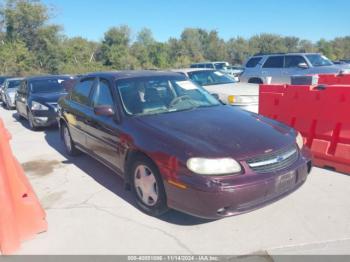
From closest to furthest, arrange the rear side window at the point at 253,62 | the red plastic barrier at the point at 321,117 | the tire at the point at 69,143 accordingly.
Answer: the red plastic barrier at the point at 321,117 < the tire at the point at 69,143 < the rear side window at the point at 253,62

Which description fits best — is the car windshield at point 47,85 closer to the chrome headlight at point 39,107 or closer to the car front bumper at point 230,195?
the chrome headlight at point 39,107

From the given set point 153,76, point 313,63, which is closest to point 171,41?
point 313,63

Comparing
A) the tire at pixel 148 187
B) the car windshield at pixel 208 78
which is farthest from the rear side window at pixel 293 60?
the tire at pixel 148 187

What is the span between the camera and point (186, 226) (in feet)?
11.8

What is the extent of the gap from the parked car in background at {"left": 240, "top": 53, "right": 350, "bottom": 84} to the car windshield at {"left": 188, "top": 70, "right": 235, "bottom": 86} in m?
2.67

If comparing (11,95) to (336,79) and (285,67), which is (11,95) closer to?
(285,67)

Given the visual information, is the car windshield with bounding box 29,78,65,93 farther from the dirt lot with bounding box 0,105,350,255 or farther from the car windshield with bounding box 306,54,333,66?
the car windshield with bounding box 306,54,333,66

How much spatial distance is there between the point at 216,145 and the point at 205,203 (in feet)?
1.93

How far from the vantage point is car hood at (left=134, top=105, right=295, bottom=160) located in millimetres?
3346

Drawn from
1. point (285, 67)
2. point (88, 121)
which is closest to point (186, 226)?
point (88, 121)

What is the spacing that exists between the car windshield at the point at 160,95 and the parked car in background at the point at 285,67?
24.4 feet

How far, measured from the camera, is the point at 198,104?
4781mm

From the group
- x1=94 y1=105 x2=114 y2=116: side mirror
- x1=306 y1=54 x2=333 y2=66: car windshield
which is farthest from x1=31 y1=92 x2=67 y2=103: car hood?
x1=306 y1=54 x2=333 y2=66: car windshield

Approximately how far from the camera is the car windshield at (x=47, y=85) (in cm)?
1023
